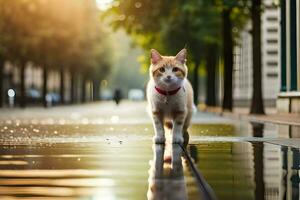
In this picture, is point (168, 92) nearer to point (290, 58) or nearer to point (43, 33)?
point (290, 58)

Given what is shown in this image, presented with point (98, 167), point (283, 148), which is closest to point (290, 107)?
point (283, 148)

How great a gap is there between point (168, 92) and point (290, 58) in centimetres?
2332

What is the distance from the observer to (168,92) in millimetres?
13422

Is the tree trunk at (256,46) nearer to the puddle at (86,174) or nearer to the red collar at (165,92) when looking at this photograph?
the puddle at (86,174)

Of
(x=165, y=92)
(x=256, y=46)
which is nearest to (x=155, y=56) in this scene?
(x=165, y=92)

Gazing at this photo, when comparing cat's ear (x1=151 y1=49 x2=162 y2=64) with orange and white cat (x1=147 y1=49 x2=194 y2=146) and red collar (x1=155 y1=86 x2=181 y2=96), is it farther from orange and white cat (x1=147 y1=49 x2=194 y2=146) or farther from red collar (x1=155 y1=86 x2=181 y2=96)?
red collar (x1=155 y1=86 x2=181 y2=96)

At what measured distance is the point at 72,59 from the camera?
73250 mm

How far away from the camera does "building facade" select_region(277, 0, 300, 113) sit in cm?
3422

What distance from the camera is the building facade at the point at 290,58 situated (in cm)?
3422

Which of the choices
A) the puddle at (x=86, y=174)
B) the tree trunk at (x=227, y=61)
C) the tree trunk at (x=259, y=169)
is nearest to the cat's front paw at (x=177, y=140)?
the puddle at (x=86, y=174)

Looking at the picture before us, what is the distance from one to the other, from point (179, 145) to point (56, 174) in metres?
4.48

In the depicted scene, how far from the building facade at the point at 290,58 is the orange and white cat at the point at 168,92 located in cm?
1962

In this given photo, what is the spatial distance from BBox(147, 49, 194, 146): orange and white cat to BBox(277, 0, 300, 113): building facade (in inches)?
773

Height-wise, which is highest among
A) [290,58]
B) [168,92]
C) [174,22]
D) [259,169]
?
[174,22]
